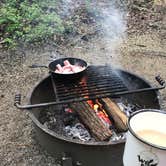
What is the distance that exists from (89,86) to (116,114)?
406 millimetres

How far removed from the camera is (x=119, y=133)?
316 centimetres

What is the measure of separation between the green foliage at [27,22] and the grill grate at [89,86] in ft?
7.54

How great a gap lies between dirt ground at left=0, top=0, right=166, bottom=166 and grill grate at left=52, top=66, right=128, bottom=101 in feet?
2.21

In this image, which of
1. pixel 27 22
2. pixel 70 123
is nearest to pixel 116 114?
pixel 70 123

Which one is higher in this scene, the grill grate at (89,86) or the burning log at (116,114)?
the grill grate at (89,86)

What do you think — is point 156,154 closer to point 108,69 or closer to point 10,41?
point 108,69

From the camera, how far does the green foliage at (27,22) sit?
5414mm

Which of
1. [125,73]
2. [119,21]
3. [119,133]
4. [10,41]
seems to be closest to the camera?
[119,133]

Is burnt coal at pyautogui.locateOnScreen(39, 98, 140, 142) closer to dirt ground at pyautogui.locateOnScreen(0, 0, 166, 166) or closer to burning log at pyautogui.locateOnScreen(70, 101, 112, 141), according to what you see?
burning log at pyautogui.locateOnScreen(70, 101, 112, 141)

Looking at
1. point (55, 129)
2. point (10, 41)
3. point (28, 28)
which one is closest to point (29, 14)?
point (28, 28)

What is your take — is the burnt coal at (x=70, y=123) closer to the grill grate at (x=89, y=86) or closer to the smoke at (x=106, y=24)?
the grill grate at (x=89, y=86)

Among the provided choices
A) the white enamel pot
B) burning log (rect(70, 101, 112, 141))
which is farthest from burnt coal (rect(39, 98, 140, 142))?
the white enamel pot

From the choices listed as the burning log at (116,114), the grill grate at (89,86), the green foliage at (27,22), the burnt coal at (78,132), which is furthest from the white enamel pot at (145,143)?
the green foliage at (27,22)

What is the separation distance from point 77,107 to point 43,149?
0.57 m
